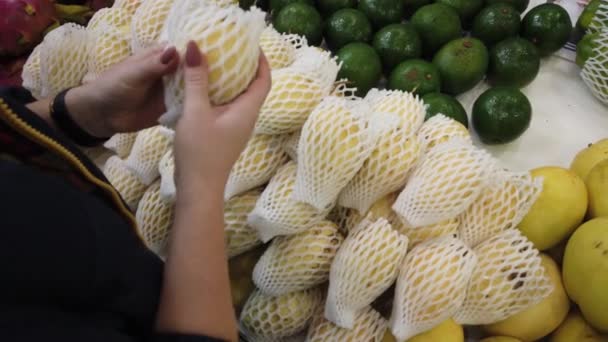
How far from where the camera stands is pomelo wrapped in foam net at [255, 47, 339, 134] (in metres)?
1.25

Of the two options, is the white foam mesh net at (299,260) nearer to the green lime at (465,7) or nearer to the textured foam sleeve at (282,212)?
the textured foam sleeve at (282,212)

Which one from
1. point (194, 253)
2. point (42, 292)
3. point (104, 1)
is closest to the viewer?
point (42, 292)

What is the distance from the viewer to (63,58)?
62.4 inches

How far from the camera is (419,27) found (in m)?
1.81

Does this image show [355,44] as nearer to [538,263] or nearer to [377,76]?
[377,76]

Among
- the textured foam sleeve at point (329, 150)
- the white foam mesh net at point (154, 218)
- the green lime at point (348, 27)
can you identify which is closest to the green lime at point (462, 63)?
the green lime at point (348, 27)

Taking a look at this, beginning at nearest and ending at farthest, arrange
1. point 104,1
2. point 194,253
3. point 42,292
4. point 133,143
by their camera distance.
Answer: point 42,292 < point 194,253 < point 133,143 < point 104,1

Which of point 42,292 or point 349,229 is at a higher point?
point 42,292

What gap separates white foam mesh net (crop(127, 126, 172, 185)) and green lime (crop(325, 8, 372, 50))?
731 millimetres

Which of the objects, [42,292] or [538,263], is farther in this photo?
[538,263]

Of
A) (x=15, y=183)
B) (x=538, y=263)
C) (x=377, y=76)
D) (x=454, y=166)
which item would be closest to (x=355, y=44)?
(x=377, y=76)

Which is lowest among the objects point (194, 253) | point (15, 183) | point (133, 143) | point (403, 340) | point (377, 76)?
point (403, 340)

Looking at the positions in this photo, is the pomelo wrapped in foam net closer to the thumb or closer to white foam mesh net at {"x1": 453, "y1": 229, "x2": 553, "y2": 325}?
the thumb

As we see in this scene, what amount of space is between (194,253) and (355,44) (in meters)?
1.12
